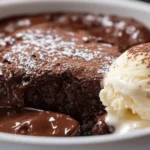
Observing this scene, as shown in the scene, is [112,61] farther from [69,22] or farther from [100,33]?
[69,22]

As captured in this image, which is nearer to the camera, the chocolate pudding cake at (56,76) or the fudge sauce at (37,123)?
the fudge sauce at (37,123)

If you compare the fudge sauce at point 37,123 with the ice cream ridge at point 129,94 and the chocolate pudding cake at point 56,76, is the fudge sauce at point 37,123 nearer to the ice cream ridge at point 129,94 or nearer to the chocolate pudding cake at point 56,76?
the chocolate pudding cake at point 56,76

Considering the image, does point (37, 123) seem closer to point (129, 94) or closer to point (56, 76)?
point (56, 76)

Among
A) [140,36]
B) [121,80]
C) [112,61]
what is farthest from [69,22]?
[121,80]

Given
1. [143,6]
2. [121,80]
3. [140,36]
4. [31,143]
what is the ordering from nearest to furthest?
[31,143], [121,80], [140,36], [143,6]

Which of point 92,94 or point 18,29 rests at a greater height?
point 18,29

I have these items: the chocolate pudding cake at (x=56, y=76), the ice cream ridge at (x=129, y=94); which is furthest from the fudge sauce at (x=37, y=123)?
the ice cream ridge at (x=129, y=94)

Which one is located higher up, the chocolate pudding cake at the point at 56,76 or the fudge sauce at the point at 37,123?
the chocolate pudding cake at the point at 56,76

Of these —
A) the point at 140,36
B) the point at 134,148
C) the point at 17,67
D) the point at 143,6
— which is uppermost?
the point at 143,6
